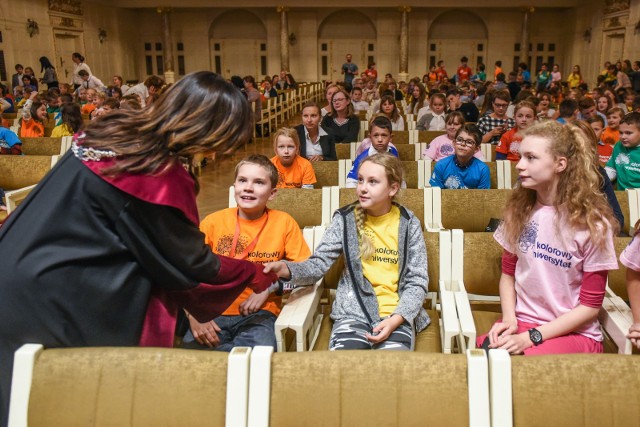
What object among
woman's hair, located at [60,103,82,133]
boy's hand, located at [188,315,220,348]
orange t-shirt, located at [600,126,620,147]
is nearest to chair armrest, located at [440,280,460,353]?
boy's hand, located at [188,315,220,348]

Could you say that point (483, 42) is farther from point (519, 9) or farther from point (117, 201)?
point (117, 201)

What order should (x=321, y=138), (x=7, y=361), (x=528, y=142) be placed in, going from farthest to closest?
(x=321, y=138) → (x=528, y=142) → (x=7, y=361)

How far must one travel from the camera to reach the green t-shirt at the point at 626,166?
178 inches

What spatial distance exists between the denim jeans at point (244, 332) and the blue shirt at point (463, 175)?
239 cm

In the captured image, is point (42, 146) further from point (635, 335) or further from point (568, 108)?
point (635, 335)

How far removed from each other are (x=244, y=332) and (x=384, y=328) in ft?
1.95

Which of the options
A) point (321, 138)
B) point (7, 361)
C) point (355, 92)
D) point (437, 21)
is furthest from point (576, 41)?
point (7, 361)

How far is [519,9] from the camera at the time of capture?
2409 centimetres

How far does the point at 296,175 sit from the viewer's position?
15.6 ft

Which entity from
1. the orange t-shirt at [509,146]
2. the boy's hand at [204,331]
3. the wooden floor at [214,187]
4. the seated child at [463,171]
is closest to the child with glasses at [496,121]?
the orange t-shirt at [509,146]

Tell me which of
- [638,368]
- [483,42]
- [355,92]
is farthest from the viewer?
[483,42]

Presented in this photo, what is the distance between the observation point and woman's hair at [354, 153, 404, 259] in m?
2.54

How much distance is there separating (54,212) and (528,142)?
1.73 metres

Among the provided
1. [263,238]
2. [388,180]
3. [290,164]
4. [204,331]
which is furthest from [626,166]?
[204,331]
